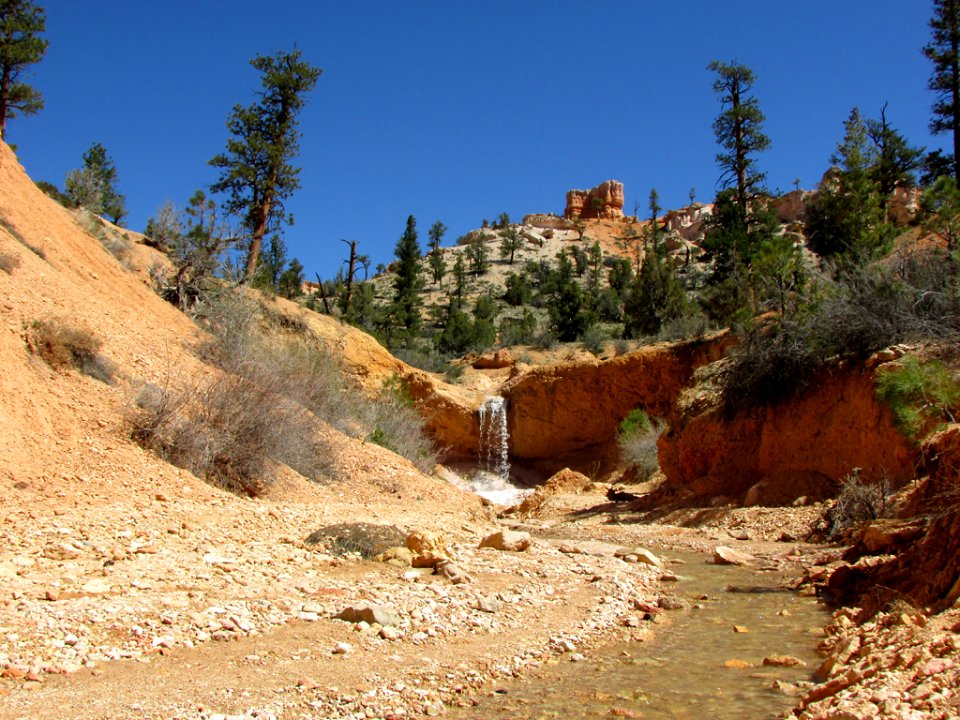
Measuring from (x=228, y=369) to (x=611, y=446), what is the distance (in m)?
19.8

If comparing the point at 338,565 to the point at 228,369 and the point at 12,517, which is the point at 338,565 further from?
the point at 228,369

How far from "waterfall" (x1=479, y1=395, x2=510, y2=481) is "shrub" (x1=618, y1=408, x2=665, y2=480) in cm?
683

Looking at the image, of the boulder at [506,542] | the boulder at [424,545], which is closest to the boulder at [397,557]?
the boulder at [424,545]

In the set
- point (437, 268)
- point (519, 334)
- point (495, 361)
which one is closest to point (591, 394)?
point (495, 361)

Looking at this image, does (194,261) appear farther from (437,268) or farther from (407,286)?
(437,268)

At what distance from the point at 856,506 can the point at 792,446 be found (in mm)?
3863

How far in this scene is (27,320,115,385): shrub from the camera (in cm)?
1023

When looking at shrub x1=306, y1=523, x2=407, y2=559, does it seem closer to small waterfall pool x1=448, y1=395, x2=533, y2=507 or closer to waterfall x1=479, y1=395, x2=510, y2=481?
small waterfall pool x1=448, y1=395, x2=533, y2=507

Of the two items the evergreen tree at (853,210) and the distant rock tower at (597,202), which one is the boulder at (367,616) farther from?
the distant rock tower at (597,202)

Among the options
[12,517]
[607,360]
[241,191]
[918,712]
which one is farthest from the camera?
[607,360]

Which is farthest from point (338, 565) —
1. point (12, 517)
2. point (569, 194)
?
point (569, 194)

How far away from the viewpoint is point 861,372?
547 inches

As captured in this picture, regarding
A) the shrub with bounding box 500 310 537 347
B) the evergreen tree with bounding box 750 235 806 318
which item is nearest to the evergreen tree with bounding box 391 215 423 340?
the shrub with bounding box 500 310 537 347

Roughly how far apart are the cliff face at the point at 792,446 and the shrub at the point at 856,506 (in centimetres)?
93
